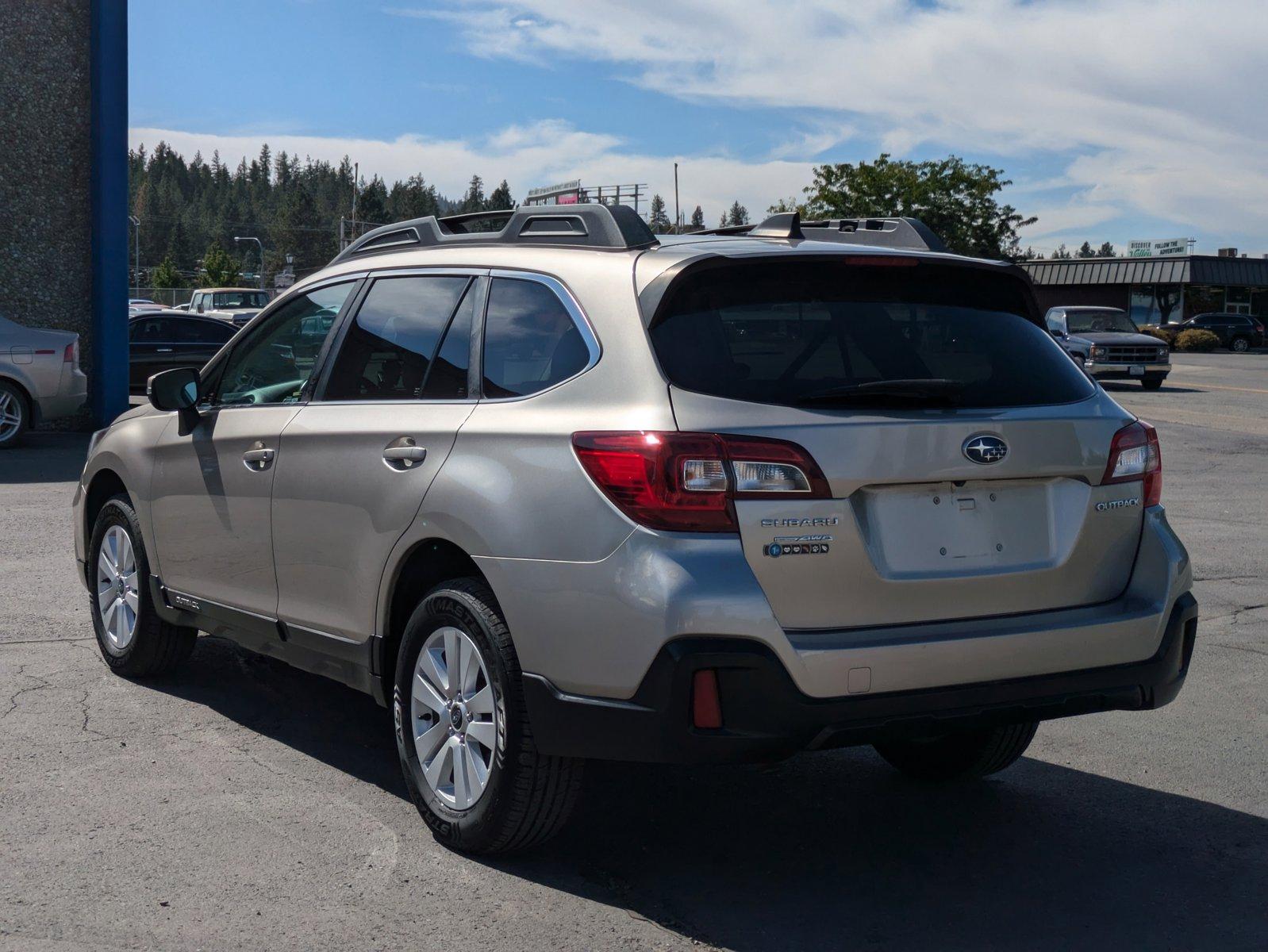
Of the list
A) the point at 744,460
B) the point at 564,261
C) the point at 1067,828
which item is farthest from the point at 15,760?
the point at 1067,828

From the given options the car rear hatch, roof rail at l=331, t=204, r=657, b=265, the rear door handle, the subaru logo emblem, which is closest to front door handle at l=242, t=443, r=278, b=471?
the rear door handle

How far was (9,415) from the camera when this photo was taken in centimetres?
1584

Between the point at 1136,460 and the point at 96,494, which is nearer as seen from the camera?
the point at 1136,460

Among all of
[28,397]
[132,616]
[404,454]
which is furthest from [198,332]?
[404,454]

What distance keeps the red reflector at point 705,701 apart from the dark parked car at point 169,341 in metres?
21.9

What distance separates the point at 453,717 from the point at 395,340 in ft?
4.34

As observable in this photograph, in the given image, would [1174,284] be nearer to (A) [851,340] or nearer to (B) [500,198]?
(A) [851,340]

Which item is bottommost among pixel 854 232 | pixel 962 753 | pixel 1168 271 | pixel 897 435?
pixel 962 753

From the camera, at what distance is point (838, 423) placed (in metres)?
3.65

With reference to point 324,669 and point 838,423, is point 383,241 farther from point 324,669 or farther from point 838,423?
point 838,423

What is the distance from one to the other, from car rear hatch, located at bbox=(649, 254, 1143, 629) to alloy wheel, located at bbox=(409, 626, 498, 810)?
100cm

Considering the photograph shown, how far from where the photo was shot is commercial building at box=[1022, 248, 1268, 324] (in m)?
76.2

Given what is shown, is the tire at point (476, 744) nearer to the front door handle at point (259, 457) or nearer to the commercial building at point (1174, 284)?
the front door handle at point (259, 457)

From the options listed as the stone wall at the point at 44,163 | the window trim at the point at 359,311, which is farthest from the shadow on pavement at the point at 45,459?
the window trim at the point at 359,311
